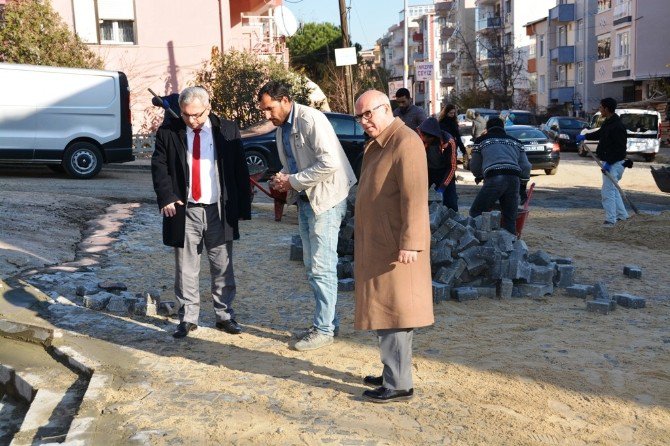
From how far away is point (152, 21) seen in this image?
29.8m

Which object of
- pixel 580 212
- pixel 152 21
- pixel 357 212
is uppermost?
pixel 152 21

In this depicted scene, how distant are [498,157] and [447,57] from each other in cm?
9363

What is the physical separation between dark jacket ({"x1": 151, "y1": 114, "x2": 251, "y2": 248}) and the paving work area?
33.4 inches

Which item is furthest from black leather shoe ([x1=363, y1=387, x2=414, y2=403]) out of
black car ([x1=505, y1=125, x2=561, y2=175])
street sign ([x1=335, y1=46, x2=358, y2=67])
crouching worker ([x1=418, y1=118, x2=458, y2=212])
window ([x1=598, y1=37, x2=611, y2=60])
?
window ([x1=598, y1=37, x2=611, y2=60])

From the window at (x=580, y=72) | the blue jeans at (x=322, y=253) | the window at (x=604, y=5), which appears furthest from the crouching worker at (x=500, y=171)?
the window at (x=580, y=72)

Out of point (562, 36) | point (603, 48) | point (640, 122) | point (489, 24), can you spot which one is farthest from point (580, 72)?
point (640, 122)

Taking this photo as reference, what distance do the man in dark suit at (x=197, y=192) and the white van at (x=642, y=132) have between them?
84.3 feet

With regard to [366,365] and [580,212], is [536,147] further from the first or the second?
[366,365]

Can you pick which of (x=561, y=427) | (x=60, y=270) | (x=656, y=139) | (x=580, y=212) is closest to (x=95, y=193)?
(x=60, y=270)

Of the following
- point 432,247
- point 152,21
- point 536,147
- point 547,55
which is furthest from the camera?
point 547,55

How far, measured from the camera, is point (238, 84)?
90.4ft

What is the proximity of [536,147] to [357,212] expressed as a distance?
62.5 feet

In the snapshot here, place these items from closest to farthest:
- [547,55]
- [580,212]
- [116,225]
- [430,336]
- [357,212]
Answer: [357,212] < [430,336] < [116,225] < [580,212] < [547,55]

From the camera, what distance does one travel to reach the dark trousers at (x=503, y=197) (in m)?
9.40
